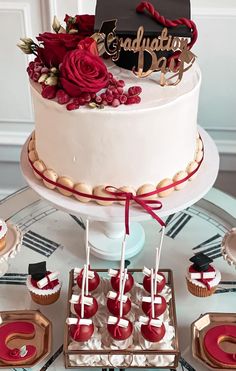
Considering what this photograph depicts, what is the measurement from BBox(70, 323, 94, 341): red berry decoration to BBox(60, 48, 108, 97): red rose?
→ 1.67 feet

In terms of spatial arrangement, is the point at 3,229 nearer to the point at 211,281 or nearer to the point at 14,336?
the point at 14,336

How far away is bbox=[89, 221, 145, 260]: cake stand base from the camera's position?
1.57m

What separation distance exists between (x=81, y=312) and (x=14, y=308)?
9.9 inches

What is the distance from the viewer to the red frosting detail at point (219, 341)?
129cm

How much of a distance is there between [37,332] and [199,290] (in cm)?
42

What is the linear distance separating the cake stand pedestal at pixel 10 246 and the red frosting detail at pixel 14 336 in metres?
0.19

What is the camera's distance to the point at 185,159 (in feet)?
4.45

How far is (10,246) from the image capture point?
1.51 m

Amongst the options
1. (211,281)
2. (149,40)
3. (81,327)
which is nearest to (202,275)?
(211,281)

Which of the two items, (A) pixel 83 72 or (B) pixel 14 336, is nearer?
(A) pixel 83 72

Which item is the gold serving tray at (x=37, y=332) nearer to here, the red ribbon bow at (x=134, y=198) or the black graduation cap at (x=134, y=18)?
the red ribbon bow at (x=134, y=198)

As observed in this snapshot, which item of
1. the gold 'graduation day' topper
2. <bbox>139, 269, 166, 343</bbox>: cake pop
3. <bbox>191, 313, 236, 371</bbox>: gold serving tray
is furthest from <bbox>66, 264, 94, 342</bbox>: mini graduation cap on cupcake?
the gold 'graduation day' topper

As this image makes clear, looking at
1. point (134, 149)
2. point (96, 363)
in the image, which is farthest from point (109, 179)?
point (96, 363)

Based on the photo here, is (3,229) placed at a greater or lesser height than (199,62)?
lesser
